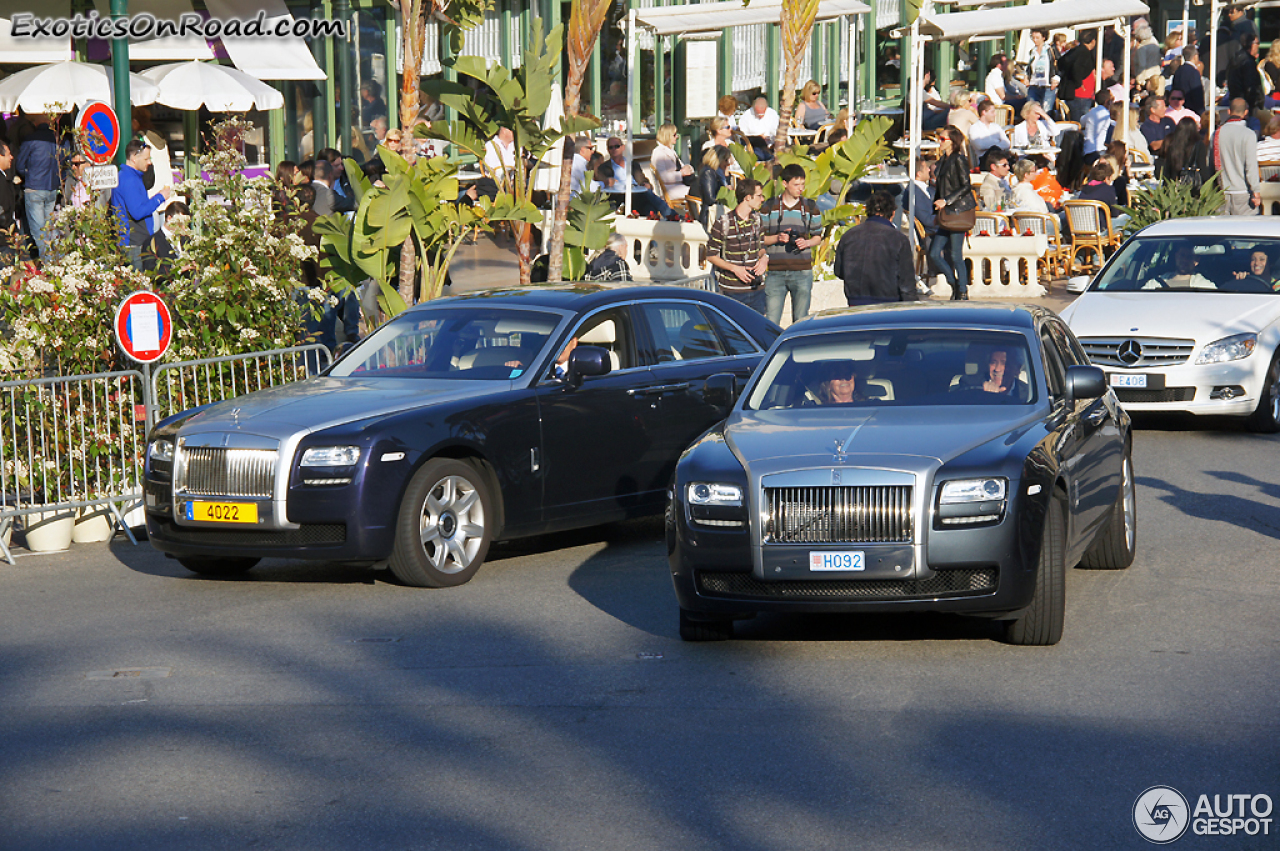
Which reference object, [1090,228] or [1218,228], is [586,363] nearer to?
[1218,228]

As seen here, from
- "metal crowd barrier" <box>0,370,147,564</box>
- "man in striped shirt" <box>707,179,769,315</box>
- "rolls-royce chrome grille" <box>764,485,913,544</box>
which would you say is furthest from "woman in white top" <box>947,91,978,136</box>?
"rolls-royce chrome grille" <box>764,485,913,544</box>

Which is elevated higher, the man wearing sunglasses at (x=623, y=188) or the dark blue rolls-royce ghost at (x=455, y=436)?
Result: the man wearing sunglasses at (x=623, y=188)

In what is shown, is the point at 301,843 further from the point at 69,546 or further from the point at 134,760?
the point at 69,546

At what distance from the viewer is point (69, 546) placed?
11.7 m

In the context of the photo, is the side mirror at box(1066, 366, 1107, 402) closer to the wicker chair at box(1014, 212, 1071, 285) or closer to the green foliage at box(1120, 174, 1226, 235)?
the green foliage at box(1120, 174, 1226, 235)

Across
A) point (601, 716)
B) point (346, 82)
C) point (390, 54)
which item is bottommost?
point (601, 716)

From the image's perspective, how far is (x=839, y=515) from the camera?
745 cm

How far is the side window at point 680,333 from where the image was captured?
11.1 metres

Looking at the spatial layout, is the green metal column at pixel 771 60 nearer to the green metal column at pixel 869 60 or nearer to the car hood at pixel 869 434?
the green metal column at pixel 869 60

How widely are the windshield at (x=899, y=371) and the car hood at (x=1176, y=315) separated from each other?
19.8 feet

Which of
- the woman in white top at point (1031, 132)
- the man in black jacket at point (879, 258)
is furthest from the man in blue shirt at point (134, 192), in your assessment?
the woman in white top at point (1031, 132)

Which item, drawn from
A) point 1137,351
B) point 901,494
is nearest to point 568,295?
point 901,494

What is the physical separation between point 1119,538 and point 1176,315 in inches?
220

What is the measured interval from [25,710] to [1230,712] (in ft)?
15.8
